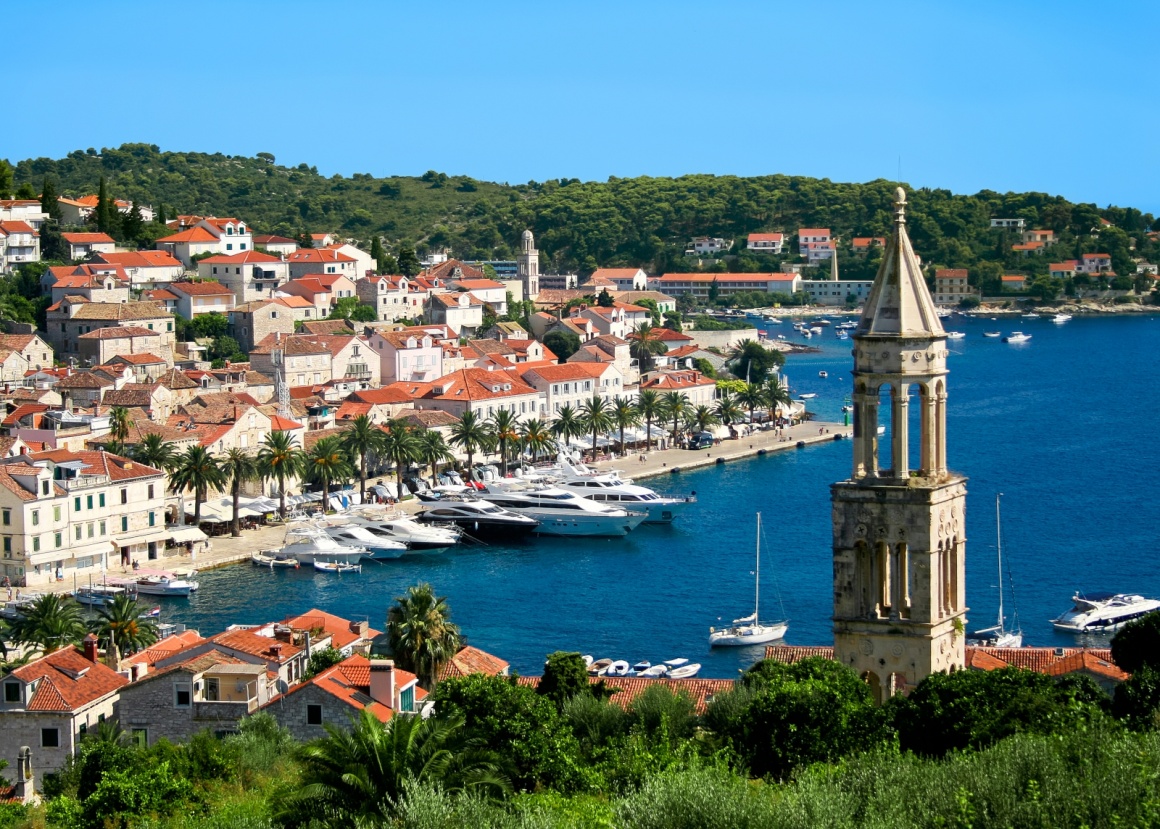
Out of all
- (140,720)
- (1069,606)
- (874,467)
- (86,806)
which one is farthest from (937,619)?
(1069,606)

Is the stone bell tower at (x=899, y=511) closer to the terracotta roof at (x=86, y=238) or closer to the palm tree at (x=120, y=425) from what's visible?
the palm tree at (x=120, y=425)

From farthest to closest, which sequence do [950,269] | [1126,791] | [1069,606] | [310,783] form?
[950,269]
[1069,606]
[310,783]
[1126,791]

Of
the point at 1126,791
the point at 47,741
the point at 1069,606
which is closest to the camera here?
the point at 1126,791

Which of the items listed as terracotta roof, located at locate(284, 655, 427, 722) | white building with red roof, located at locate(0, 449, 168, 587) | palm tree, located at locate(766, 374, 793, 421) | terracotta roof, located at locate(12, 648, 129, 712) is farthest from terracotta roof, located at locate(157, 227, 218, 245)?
terracotta roof, located at locate(284, 655, 427, 722)

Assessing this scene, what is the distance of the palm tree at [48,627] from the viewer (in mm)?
39969

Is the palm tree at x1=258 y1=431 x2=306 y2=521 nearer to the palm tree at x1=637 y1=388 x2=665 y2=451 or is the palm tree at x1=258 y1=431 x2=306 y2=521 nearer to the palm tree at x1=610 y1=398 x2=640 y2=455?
the palm tree at x1=610 y1=398 x2=640 y2=455

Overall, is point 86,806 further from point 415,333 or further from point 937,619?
point 415,333

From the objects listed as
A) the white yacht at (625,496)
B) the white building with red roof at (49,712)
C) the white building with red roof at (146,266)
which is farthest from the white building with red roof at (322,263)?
the white building with red roof at (49,712)

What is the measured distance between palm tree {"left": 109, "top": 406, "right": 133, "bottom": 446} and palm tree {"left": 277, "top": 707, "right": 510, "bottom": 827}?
160ft

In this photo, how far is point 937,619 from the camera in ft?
77.5

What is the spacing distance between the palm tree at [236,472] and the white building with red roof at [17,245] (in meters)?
34.7

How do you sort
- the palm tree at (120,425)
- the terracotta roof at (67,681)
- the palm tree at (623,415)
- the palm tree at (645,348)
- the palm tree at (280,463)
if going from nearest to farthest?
the terracotta roof at (67,681)
the palm tree at (280,463)
the palm tree at (120,425)
the palm tree at (623,415)
the palm tree at (645,348)

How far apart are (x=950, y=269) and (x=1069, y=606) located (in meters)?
148

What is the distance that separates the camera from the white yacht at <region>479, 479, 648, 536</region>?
226ft
